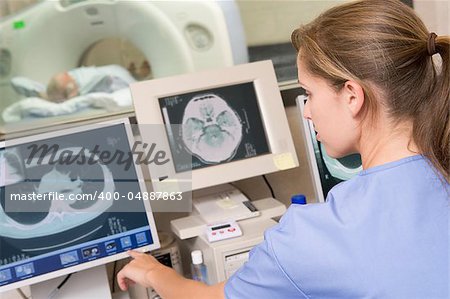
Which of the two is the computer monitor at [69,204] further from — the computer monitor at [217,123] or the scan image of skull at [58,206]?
the computer monitor at [217,123]

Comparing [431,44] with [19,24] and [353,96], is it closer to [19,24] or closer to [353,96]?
[353,96]

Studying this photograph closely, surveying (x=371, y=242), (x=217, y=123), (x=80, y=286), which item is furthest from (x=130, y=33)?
(x=371, y=242)

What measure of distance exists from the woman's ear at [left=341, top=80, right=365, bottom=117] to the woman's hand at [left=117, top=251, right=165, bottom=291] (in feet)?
1.97

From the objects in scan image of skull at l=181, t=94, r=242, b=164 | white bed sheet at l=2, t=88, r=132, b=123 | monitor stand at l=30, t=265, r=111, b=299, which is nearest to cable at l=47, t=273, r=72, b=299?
monitor stand at l=30, t=265, r=111, b=299

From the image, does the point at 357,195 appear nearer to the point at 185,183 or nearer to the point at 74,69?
the point at 185,183

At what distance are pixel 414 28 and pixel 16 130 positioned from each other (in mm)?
1322

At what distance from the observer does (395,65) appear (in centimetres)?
84

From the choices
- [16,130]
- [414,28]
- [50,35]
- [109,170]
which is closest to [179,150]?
[109,170]

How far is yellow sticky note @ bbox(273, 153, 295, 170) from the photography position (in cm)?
146

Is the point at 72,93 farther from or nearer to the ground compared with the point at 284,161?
farther from the ground

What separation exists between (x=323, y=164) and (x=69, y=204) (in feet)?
2.44

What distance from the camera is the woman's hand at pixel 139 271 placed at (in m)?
1.14

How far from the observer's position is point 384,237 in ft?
2.45

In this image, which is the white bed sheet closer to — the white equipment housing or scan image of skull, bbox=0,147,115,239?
the white equipment housing
